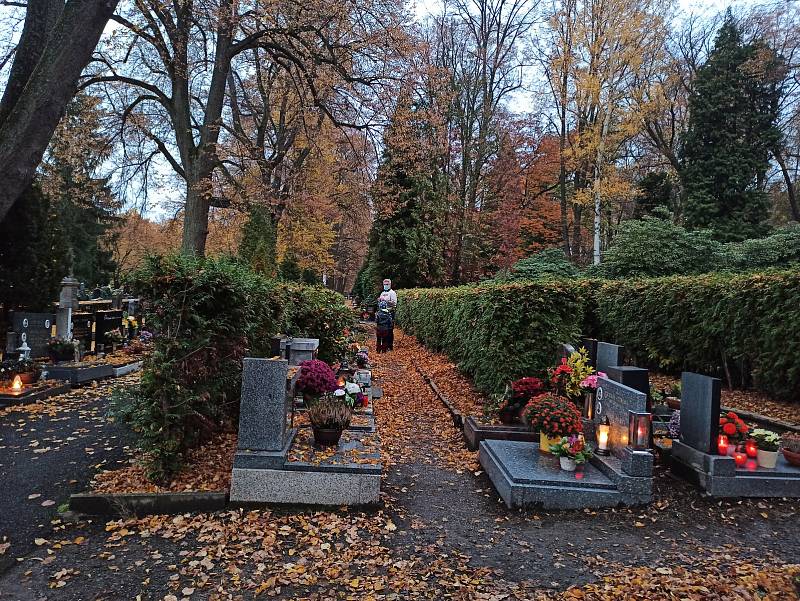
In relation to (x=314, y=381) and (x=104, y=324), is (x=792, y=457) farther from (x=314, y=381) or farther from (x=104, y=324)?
(x=104, y=324)

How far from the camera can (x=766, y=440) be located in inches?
206

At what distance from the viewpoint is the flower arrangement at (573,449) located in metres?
5.30

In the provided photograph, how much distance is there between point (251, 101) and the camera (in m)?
22.4

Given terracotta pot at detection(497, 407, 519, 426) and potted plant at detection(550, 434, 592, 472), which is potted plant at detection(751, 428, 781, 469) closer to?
potted plant at detection(550, 434, 592, 472)

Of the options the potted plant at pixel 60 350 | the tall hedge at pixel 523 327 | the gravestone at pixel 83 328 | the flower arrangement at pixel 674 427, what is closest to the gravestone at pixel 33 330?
the potted plant at pixel 60 350

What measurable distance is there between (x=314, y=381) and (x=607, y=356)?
417 cm

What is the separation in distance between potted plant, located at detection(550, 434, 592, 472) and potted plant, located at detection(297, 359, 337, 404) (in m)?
3.13

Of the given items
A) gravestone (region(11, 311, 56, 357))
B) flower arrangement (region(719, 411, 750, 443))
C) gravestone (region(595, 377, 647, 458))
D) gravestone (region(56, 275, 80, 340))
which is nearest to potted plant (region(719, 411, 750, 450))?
flower arrangement (region(719, 411, 750, 443))

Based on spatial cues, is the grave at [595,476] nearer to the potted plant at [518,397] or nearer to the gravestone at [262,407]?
the potted plant at [518,397]

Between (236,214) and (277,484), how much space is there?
14.6 meters

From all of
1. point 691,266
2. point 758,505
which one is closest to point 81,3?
point 758,505

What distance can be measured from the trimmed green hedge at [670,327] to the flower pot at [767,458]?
8.60 feet

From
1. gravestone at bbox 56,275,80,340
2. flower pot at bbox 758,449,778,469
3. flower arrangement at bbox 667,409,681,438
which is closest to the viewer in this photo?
flower pot at bbox 758,449,778,469

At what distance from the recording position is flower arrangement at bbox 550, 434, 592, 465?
5.30 meters
